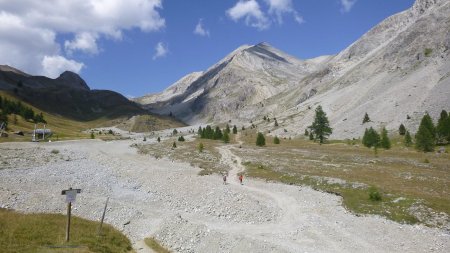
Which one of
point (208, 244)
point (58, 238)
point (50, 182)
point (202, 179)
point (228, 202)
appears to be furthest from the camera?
point (202, 179)

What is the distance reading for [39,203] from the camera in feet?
125

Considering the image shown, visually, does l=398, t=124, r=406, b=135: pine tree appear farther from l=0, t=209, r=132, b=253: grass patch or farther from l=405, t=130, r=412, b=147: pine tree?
l=0, t=209, r=132, b=253: grass patch

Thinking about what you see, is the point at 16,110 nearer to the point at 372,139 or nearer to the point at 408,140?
Result: the point at 372,139

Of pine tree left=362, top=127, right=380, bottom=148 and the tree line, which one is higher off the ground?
the tree line

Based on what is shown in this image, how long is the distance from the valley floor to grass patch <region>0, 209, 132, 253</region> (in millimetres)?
2067

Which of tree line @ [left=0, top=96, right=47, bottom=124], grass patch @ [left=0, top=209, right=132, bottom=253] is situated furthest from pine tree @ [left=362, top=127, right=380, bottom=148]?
tree line @ [left=0, top=96, right=47, bottom=124]

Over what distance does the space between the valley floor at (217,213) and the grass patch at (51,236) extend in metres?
2.07

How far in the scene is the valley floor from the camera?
29.7 meters

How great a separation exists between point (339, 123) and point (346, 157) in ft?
296

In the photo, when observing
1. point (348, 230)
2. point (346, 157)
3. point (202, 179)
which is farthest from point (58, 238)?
point (346, 157)

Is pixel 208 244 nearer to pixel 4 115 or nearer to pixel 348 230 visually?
pixel 348 230

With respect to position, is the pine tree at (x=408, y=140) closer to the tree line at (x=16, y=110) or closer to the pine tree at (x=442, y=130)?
the pine tree at (x=442, y=130)

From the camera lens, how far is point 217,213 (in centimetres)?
3825

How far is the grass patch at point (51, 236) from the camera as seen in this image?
24.3m
